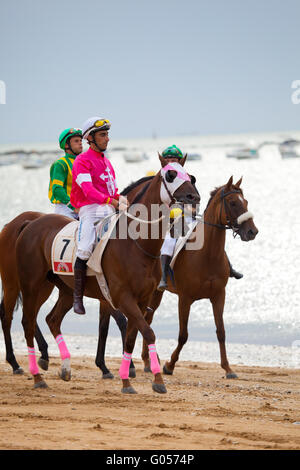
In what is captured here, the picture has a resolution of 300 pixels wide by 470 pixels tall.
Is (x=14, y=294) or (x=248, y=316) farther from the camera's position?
(x=248, y=316)

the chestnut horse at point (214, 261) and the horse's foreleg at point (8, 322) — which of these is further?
the horse's foreleg at point (8, 322)

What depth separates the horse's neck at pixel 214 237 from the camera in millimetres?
11336

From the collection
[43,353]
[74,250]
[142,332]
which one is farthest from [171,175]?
[43,353]

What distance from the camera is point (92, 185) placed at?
9.19 metres

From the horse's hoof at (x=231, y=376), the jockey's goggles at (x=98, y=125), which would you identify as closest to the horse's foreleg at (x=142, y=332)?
the jockey's goggles at (x=98, y=125)

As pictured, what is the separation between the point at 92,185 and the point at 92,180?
0.18 meters

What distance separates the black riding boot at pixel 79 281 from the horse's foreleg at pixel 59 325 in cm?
82

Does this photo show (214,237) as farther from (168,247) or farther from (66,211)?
(66,211)

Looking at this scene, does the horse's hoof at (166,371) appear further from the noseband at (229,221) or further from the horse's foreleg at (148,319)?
the noseband at (229,221)

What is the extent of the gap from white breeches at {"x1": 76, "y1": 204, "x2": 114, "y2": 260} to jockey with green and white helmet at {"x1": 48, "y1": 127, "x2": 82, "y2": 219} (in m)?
1.48

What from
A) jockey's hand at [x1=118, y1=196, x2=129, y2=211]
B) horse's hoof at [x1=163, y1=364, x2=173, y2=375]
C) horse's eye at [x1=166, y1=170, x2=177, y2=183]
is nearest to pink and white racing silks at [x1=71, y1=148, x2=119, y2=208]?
jockey's hand at [x1=118, y1=196, x2=129, y2=211]

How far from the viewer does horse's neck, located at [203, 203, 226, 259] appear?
11.3 meters

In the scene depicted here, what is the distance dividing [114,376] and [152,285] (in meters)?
2.68

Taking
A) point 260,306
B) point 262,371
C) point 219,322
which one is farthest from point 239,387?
point 260,306
